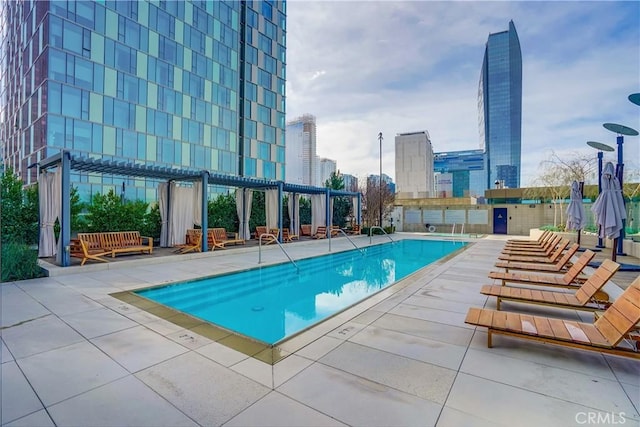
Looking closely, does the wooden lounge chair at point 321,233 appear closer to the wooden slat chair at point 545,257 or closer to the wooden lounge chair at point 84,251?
the wooden slat chair at point 545,257

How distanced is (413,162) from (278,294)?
77899 millimetres

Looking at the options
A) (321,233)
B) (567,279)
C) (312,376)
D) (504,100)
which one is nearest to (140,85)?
(321,233)

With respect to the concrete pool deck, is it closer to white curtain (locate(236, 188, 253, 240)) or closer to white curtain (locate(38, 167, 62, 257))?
white curtain (locate(38, 167, 62, 257))

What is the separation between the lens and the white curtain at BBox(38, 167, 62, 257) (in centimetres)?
823

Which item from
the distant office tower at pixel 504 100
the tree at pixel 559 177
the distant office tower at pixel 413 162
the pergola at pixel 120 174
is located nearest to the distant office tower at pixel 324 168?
the distant office tower at pixel 413 162

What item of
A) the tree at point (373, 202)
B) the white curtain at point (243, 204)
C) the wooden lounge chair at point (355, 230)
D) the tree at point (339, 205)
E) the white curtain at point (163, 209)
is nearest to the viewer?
the white curtain at point (163, 209)

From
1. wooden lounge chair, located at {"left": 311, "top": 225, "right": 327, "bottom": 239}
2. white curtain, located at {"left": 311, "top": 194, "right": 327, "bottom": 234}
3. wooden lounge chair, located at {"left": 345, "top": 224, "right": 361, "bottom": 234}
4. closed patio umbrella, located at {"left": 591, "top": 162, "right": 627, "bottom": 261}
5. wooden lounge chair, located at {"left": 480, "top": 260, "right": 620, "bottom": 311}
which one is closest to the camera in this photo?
wooden lounge chair, located at {"left": 480, "top": 260, "right": 620, "bottom": 311}

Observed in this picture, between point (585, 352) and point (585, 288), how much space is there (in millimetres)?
1371

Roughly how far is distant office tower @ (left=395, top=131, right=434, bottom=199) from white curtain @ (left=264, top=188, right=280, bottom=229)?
6707 cm

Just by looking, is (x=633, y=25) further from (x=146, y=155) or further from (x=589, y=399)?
(x=146, y=155)

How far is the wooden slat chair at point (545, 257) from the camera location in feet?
23.6

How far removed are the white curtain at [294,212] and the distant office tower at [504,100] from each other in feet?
315

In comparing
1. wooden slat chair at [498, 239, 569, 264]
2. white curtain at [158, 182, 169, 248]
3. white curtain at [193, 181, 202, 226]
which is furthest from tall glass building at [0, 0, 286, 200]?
wooden slat chair at [498, 239, 569, 264]

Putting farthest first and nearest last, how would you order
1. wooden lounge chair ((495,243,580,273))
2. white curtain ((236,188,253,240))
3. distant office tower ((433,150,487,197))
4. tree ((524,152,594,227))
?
distant office tower ((433,150,487,197)) < tree ((524,152,594,227)) < white curtain ((236,188,253,240)) < wooden lounge chair ((495,243,580,273))
